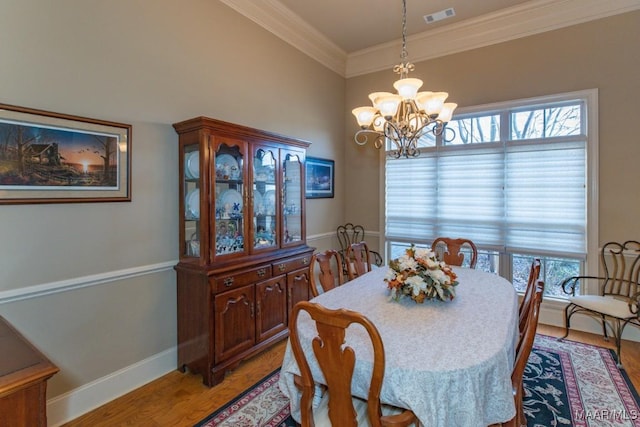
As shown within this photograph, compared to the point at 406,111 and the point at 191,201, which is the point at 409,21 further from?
the point at 191,201

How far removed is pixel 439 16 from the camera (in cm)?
373

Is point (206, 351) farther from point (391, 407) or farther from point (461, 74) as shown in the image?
point (461, 74)

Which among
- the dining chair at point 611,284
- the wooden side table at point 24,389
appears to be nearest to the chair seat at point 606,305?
the dining chair at point 611,284

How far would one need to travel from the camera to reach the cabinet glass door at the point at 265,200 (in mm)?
3023

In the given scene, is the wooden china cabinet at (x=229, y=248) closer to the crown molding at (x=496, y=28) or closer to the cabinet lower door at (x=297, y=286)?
the cabinet lower door at (x=297, y=286)

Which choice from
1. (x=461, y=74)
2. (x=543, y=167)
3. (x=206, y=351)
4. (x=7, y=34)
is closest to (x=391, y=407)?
(x=206, y=351)

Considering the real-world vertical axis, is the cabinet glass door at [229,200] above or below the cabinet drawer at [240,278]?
above

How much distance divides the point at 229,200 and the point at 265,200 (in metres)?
0.43

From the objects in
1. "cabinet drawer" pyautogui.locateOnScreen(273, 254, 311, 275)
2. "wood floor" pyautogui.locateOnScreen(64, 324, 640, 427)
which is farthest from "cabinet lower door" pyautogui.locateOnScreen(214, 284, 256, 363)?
"cabinet drawer" pyautogui.locateOnScreen(273, 254, 311, 275)

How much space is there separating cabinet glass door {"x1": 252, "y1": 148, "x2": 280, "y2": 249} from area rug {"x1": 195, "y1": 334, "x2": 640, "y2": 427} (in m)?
1.18

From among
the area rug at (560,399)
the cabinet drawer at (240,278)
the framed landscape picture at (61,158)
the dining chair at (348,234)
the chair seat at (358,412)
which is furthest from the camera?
the dining chair at (348,234)

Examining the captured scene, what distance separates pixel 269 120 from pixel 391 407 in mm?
2995

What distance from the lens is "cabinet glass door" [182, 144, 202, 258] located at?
262cm

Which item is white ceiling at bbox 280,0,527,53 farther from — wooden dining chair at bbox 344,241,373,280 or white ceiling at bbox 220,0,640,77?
wooden dining chair at bbox 344,241,373,280
